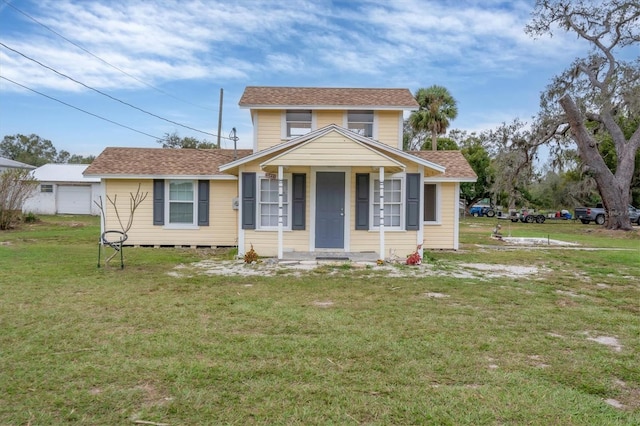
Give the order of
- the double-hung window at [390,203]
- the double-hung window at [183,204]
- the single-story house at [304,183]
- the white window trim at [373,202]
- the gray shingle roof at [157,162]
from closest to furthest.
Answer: the single-story house at [304,183]
the white window trim at [373,202]
the double-hung window at [390,203]
the gray shingle roof at [157,162]
the double-hung window at [183,204]

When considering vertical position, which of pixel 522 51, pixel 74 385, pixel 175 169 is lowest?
pixel 74 385

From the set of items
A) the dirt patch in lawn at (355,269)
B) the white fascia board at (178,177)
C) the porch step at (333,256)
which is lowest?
the dirt patch in lawn at (355,269)

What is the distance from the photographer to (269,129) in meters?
12.9

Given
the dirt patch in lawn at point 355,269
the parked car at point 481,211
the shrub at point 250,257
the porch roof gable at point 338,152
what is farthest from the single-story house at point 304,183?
the parked car at point 481,211

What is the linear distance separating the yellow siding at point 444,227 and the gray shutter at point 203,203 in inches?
288

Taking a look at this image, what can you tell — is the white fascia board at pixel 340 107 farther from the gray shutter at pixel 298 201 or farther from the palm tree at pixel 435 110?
the palm tree at pixel 435 110

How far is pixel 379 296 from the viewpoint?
6898 millimetres

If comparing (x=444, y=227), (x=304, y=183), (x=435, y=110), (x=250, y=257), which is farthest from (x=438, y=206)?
(x=435, y=110)

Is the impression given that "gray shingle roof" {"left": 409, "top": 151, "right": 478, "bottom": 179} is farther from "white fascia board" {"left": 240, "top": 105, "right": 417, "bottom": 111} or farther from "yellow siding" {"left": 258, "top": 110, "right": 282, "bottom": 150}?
"yellow siding" {"left": 258, "top": 110, "right": 282, "bottom": 150}

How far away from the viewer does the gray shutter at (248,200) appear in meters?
11.3

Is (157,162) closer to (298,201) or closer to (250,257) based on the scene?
(298,201)

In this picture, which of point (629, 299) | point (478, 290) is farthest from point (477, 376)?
point (629, 299)

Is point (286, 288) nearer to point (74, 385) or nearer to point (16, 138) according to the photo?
point (74, 385)

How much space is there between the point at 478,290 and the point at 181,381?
559 centimetres
